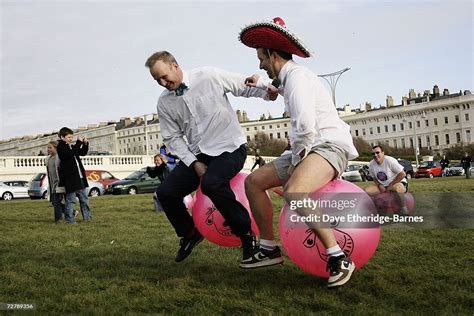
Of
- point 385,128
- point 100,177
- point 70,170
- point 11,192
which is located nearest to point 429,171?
point 100,177

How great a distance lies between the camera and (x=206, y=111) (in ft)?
19.8

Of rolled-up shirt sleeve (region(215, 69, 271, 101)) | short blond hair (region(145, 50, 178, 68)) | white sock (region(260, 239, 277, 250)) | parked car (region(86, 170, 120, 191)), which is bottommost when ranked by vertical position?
parked car (region(86, 170, 120, 191))

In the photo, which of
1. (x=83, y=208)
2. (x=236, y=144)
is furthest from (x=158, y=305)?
(x=83, y=208)

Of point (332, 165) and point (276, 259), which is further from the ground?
point (332, 165)

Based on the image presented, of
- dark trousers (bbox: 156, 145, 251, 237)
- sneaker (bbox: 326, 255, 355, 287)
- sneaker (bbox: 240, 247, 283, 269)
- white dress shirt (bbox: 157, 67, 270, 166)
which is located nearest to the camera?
sneaker (bbox: 326, 255, 355, 287)

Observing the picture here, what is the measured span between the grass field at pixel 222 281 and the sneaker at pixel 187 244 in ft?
0.37

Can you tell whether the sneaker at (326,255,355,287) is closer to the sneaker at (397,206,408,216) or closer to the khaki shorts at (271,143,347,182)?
the khaki shorts at (271,143,347,182)

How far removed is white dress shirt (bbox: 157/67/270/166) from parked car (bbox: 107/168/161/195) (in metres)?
27.1

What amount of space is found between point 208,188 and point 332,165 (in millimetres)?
1386

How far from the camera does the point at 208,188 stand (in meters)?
5.79

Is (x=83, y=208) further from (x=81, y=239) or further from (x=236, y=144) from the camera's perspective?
(x=236, y=144)

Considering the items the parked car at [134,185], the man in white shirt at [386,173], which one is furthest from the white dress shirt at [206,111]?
the parked car at [134,185]

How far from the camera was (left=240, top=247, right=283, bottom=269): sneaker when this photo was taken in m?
5.53

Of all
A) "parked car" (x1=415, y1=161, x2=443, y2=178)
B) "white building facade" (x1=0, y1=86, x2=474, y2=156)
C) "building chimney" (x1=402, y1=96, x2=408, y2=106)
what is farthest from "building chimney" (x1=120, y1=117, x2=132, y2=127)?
"parked car" (x1=415, y1=161, x2=443, y2=178)
